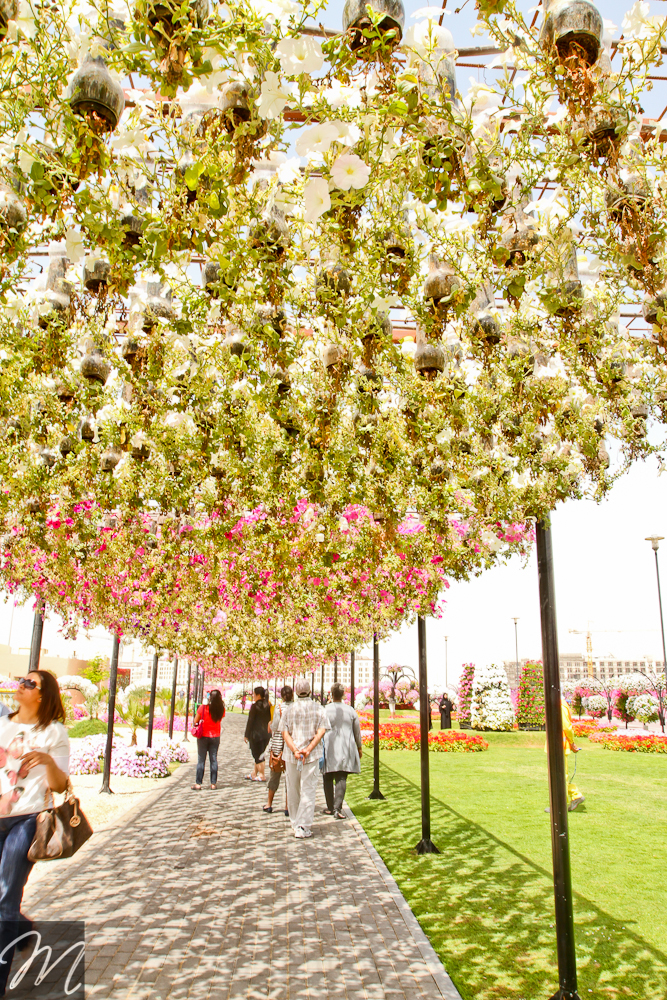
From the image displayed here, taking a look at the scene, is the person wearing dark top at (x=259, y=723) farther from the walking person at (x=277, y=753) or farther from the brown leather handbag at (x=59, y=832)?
the brown leather handbag at (x=59, y=832)

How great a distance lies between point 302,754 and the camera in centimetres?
868

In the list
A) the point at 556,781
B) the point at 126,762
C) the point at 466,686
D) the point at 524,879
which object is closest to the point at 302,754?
the point at 524,879

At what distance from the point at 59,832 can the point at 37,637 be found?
6.72 m

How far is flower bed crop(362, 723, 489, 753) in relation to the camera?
68.7ft

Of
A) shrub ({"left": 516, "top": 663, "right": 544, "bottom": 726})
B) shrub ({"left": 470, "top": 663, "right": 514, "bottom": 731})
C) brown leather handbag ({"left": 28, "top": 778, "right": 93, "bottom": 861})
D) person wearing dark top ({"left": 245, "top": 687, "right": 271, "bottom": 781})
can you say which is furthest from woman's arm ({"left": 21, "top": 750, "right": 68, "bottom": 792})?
shrub ({"left": 516, "top": 663, "right": 544, "bottom": 726})

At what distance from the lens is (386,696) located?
44438 millimetres

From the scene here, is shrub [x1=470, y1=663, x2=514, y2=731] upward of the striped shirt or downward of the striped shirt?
downward

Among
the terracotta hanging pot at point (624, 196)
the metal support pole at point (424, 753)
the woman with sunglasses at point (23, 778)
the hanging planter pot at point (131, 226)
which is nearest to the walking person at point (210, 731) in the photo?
the metal support pole at point (424, 753)

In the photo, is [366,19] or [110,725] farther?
[110,725]

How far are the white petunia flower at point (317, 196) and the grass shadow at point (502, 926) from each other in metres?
4.40

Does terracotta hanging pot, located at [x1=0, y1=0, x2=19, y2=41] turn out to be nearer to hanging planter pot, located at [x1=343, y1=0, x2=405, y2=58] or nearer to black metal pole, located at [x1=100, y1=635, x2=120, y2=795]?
hanging planter pot, located at [x1=343, y1=0, x2=405, y2=58]

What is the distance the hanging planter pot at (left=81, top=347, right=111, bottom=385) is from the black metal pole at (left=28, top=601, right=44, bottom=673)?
6.54m

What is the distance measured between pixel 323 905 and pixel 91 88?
19.4 ft

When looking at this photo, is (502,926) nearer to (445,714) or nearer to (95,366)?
(95,366)
